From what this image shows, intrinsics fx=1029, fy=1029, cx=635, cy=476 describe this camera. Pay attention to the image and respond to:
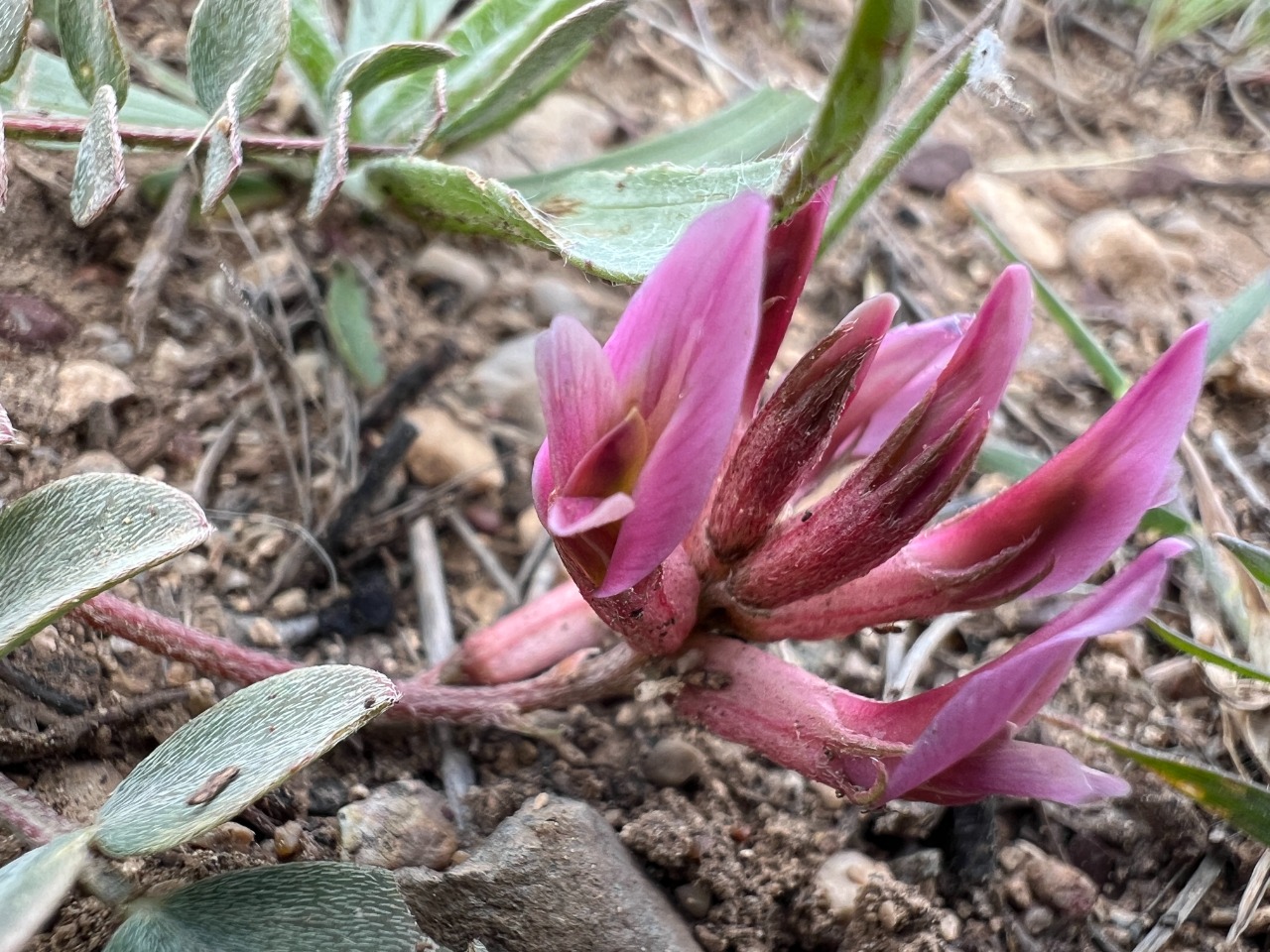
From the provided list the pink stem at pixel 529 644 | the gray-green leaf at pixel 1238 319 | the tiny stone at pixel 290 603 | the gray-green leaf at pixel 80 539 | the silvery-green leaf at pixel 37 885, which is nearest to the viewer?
the silvery-green leaf at pixel 37 885

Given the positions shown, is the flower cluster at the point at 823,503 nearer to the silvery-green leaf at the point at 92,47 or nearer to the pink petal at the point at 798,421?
the pink petal at the point at 798,421

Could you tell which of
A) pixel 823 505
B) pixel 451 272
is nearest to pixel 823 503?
pixel 823 505

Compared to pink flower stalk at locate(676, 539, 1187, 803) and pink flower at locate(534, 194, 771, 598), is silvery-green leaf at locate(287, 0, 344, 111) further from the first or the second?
pink flower stalk at locate(676, 539, 1187, 803)

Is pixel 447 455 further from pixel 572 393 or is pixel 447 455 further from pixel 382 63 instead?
pixel 572 393

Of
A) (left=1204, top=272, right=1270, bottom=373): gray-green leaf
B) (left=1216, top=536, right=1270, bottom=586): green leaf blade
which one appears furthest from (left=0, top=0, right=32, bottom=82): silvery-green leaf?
(left=1204, top=272, right=1270, bottom=373): gray-green leaf

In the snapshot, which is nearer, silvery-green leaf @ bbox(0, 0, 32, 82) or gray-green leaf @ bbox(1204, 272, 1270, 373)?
silvery-green leaf @ bbox(0, 0, 32, 82)

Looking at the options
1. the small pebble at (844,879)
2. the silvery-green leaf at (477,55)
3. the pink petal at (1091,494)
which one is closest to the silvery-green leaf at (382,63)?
the silvery-green leaf at (477,55)
